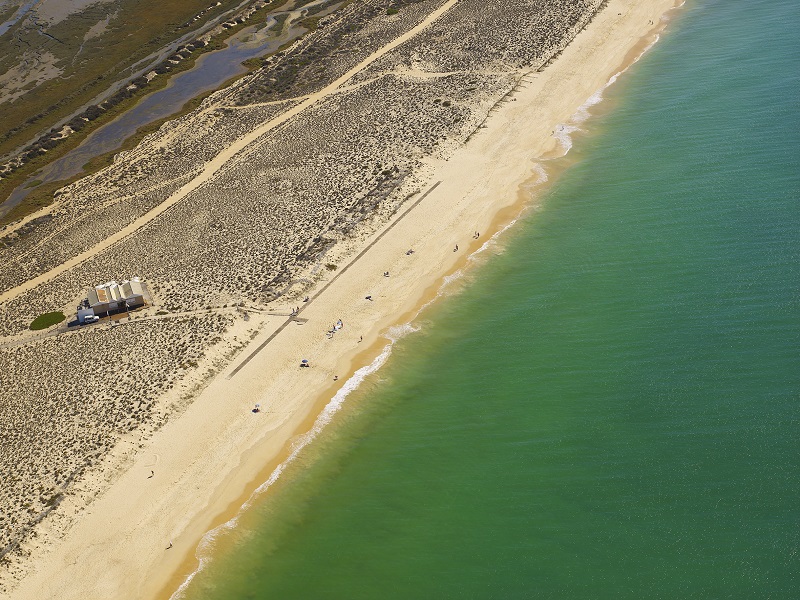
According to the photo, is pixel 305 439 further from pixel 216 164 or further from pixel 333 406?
pixel 216 164

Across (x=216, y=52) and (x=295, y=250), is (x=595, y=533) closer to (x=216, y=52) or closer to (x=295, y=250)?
(x=295, y=250)

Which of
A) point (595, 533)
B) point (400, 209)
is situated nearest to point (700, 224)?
point (400, 209)

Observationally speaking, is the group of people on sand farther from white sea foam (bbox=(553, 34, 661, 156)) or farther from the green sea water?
white sea foam (bbox=(553, 34, 661, 156))

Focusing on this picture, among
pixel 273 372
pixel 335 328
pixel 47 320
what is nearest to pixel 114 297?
pixel 47 320

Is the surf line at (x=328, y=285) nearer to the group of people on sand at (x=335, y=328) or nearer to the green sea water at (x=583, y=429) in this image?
the group of people on sand at (x=335, y=328)

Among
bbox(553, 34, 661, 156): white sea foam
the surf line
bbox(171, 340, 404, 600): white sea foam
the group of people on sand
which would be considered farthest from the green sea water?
the surf line
